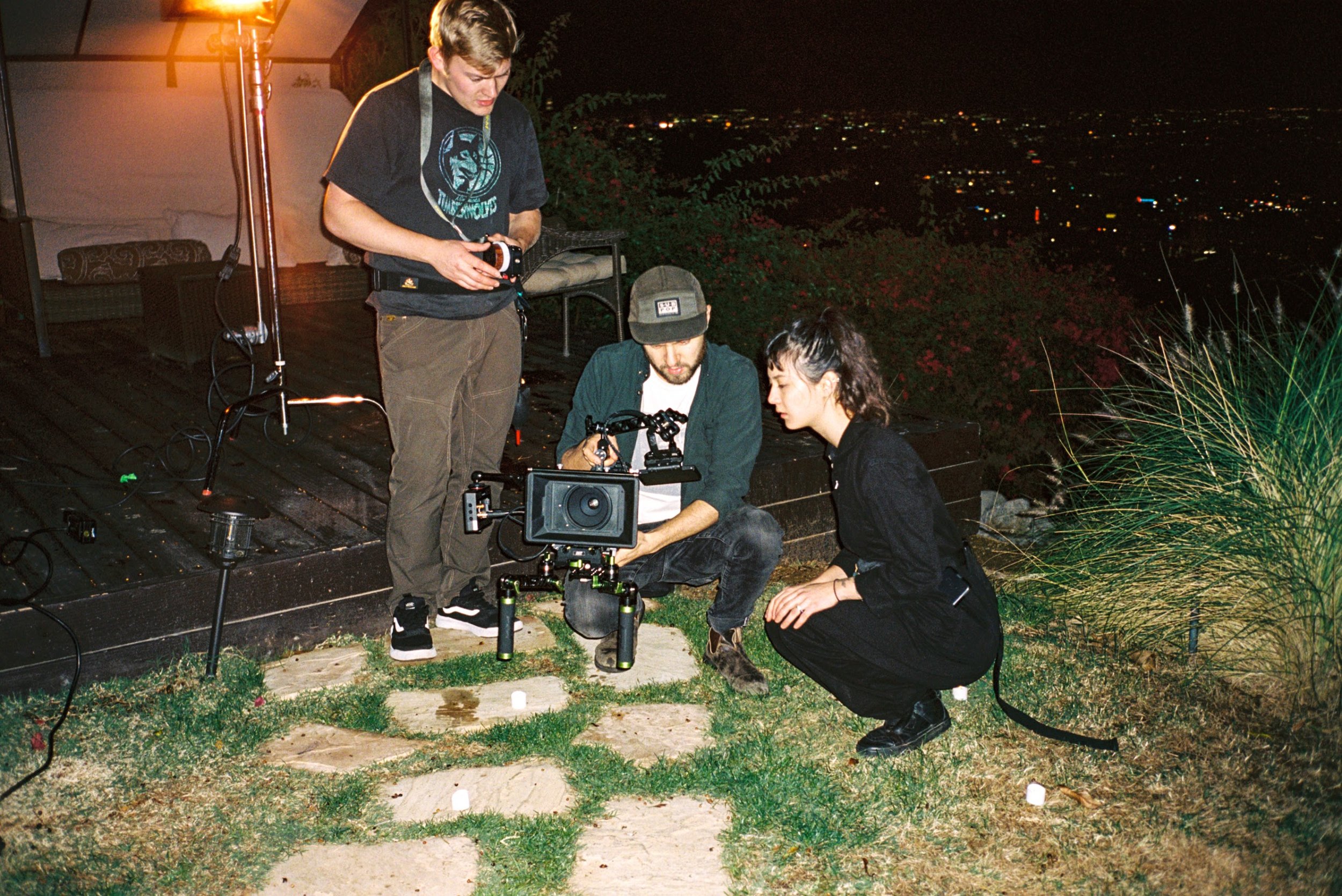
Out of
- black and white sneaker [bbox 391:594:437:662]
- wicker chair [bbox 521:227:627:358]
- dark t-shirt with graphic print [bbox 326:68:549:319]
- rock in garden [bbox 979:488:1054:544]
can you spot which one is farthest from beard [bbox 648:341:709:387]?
rock in garden [bbox 979:488:1054:544]

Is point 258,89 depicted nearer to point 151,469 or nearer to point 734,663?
point 151,469

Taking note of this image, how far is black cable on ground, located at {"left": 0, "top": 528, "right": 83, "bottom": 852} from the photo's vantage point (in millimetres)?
2717

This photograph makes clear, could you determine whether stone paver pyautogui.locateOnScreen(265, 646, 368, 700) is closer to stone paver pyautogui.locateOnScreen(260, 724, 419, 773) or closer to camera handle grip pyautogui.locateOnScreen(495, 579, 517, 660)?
stone paver pyautogui.locateOnScreen(260, 724, 419, 773)

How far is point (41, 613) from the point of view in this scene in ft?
9.85

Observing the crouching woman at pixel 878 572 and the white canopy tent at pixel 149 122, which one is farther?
the white canopy tent at pixel 149 122

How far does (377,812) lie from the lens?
2.70 meters

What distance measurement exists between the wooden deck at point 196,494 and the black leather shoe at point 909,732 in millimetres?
1573

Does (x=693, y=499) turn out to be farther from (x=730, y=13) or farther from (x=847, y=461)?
(x=730, y=13)

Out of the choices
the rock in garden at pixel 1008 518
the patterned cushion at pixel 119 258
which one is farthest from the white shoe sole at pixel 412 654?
the patterned cushion at pixel 119 258

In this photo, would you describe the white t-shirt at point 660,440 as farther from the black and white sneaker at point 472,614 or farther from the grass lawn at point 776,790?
the black and white sneaker at point 472,614

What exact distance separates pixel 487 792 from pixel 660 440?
1.23 meters

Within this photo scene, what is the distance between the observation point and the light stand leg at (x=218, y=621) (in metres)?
3.21

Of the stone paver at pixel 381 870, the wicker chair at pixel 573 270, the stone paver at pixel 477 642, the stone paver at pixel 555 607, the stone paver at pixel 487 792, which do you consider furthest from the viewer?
the wicker chair at pixel 573 270

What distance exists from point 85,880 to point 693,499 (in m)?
1.90
